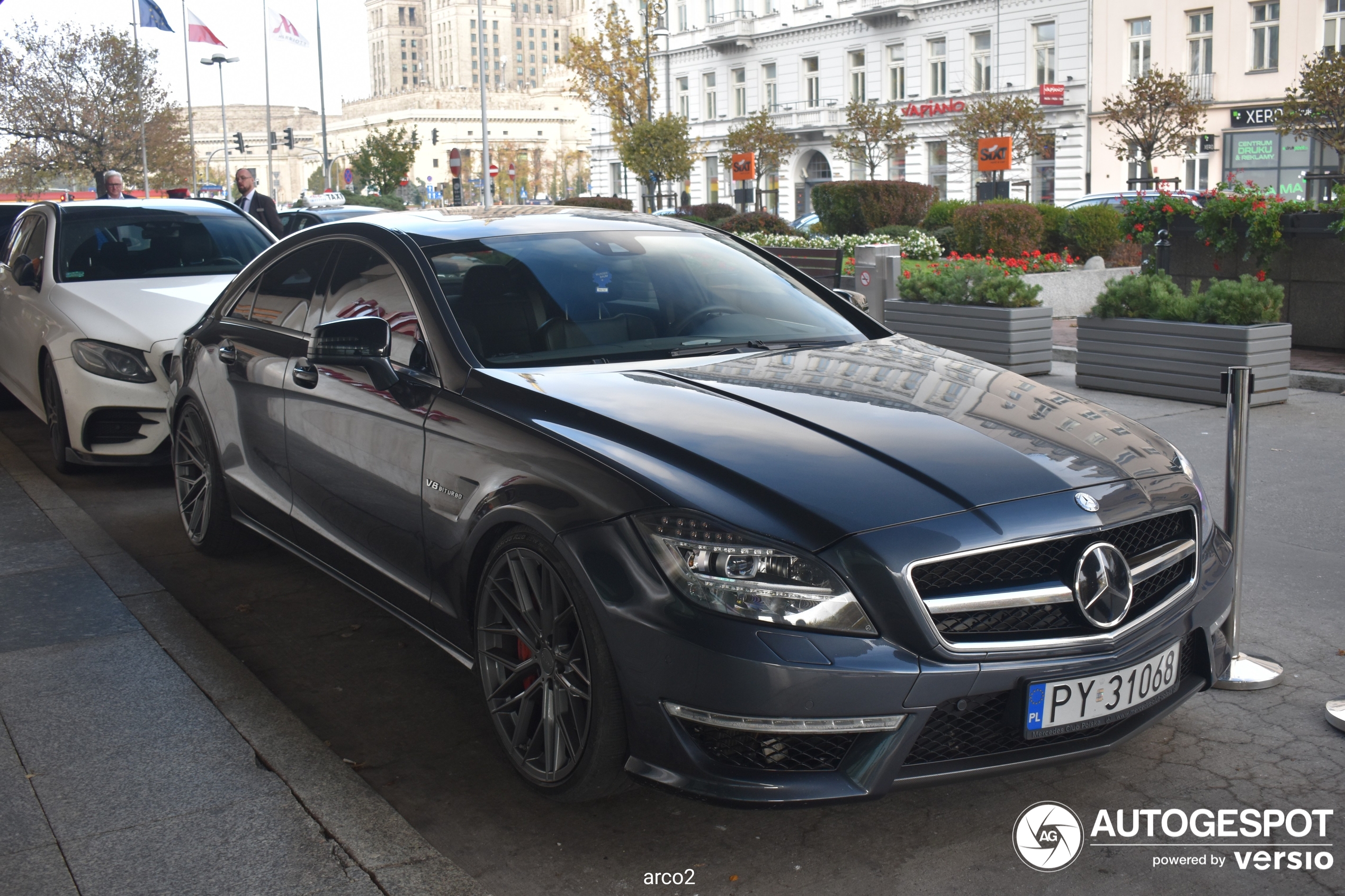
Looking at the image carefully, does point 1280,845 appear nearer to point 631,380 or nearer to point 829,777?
point 829,777

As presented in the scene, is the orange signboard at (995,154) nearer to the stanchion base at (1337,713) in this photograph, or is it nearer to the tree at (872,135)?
the tree at (872,135)

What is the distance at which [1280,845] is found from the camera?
309 centimetres

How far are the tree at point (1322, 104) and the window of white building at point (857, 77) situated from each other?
2620cm

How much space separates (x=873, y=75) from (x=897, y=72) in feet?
4.60

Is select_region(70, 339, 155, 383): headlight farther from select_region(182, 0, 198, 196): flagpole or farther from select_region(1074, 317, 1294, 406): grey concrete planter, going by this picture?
select_region(182, 0, 198, 196): flagpole

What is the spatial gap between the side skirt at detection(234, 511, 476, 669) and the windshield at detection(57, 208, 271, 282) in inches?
139

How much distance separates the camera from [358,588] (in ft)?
14.4

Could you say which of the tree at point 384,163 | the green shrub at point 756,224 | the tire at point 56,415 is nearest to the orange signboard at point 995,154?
the green shrub at point 756,224

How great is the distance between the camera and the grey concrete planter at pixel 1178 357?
8781 mm

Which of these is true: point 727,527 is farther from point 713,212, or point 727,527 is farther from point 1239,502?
point 713,212

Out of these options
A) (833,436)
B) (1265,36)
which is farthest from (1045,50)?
(833,436)

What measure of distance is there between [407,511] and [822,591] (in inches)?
62.3

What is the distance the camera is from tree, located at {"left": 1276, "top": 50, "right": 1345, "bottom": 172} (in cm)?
3117

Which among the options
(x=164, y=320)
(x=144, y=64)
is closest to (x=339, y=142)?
(x=144, y=64)
